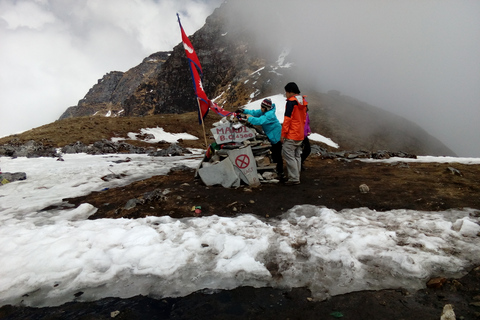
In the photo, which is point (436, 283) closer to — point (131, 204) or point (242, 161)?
point (242, 161)

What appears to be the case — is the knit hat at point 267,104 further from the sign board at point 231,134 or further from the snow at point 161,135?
the snow at point 161,135

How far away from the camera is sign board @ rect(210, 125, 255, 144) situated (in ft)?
26.1

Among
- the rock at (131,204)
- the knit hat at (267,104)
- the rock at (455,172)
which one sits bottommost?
the rock at (455,172)

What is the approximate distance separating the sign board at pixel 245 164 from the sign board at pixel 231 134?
17.4 inches

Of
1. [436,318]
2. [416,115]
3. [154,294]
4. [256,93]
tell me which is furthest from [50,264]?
[416,115]

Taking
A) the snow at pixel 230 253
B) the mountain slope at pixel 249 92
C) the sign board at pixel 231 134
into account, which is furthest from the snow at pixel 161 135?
the mountain slope at pixel 249 92

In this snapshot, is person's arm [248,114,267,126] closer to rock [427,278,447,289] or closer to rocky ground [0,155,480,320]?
rocky ground [0,155,480,320]

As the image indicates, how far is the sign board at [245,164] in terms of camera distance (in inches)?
303

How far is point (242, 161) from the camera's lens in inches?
306

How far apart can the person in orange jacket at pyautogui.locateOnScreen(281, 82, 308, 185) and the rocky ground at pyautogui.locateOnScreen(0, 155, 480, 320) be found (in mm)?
707

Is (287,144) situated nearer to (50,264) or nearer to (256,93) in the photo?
(50,264)

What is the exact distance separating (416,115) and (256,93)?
278 feet

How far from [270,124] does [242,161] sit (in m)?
1.46

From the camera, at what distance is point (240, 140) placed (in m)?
7.97
